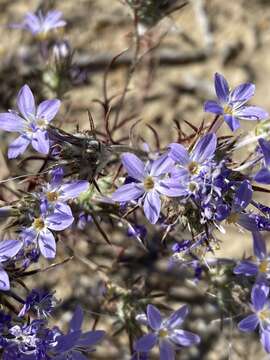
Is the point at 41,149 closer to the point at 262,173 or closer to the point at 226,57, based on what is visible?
the point at 262,173

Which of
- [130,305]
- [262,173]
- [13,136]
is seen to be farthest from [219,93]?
[13,136]

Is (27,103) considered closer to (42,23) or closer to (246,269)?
(246,269)

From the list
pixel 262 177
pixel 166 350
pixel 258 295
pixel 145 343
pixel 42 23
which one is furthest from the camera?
pixel 42 23

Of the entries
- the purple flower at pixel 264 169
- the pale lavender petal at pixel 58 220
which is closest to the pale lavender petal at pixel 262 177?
the purple flower at pixel 264 169

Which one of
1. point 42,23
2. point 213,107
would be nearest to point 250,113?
point 213,107

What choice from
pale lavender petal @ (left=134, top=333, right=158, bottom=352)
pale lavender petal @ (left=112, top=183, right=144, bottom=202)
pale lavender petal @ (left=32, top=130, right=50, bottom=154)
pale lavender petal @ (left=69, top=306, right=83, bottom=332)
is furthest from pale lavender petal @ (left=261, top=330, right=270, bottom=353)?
pale lavender petal @ (left=32, top=130, right=50, bottom=154)
